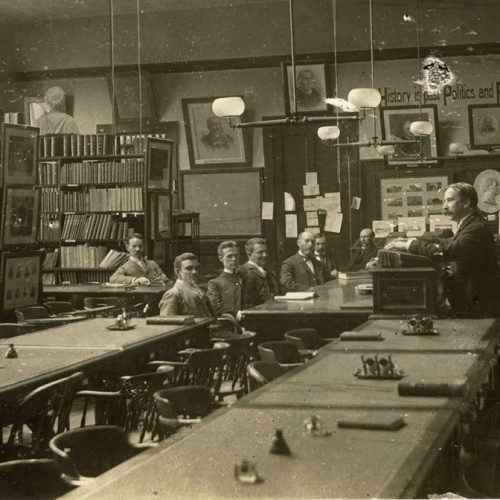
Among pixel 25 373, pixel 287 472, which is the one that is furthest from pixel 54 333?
pixel 287 472

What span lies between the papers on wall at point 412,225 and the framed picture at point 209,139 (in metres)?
2.23

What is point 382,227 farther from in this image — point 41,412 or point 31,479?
point 31,479

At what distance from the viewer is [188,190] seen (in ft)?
42.2

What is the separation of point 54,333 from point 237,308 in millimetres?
2489

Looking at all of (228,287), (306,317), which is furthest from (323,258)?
(306,317)

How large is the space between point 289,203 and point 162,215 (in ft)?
7.47

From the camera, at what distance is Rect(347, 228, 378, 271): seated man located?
11.6 m

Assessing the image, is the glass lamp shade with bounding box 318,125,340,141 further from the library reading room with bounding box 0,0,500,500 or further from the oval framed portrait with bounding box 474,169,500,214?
the oval framed portrait with bounding box 474,169,500,214

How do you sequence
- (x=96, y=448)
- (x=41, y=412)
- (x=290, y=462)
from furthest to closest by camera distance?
(x=41, y=412)
(x=96, y=448)
(x=290, y=462)

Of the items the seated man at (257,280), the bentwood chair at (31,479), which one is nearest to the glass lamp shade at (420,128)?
the seated man at (257,280)

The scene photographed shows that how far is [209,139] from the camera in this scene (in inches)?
505

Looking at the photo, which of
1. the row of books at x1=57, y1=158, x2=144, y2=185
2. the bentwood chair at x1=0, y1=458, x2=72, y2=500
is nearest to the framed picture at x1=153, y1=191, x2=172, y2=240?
the row of books at x1=57, y1=158, x2=144, y2=185

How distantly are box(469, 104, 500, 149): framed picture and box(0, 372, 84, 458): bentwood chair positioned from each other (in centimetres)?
877

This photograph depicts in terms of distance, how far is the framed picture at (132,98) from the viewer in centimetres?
1281
